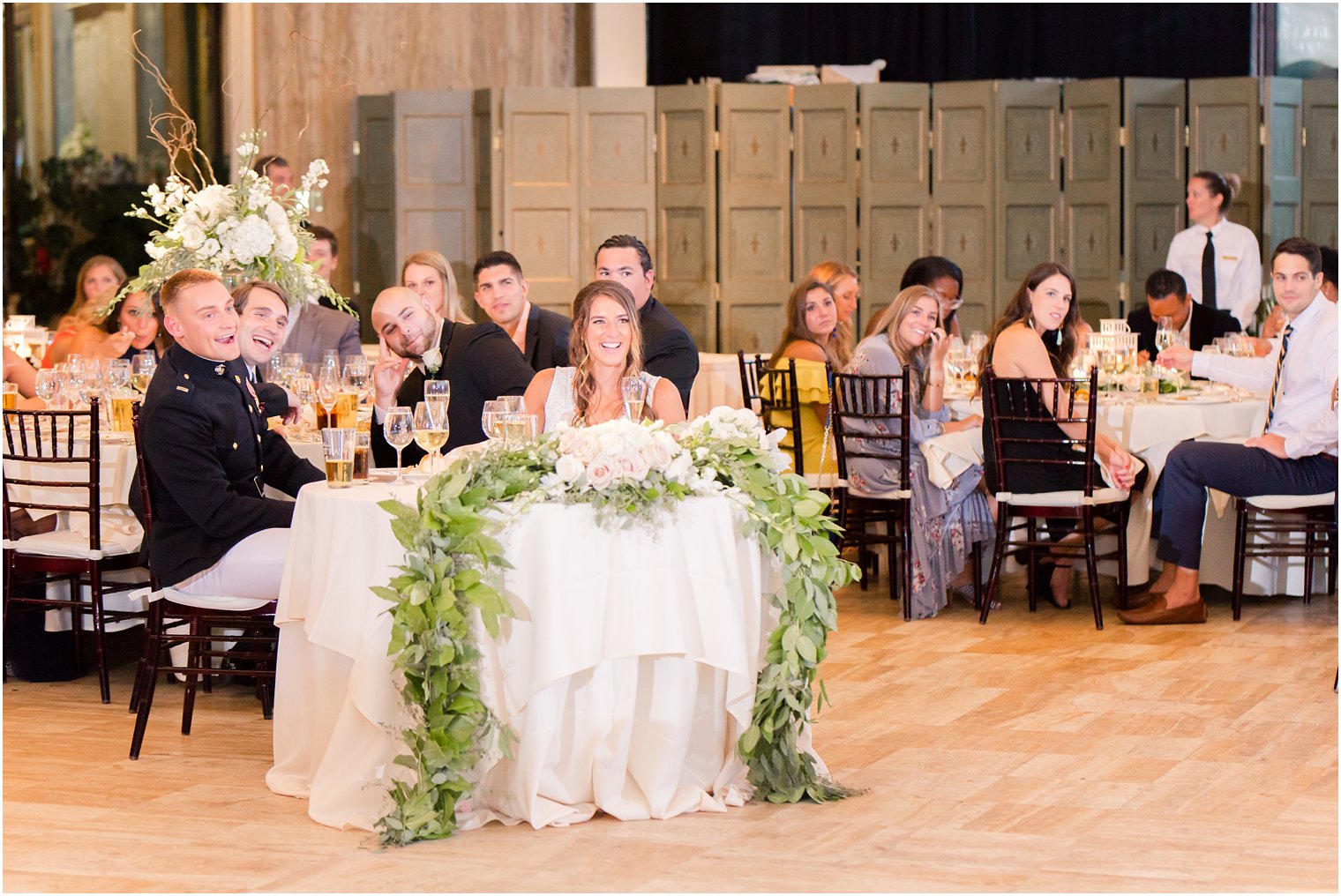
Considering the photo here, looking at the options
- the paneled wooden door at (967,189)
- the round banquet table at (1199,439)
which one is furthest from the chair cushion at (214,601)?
the paneled wooden door at (967,189)

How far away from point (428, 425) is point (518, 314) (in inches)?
93.0

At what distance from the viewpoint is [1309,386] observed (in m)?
6.25

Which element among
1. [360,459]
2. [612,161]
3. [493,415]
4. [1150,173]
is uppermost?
[612,161]

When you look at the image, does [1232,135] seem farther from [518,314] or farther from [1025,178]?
[518,314]

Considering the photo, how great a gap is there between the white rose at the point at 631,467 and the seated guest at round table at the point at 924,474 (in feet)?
9.65

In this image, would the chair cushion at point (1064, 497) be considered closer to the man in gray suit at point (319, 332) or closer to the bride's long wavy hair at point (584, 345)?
the bride's long wavy hair at point (584, 345)

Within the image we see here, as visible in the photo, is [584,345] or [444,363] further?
[444,363]

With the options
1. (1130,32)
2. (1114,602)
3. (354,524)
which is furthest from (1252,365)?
(1130,32)

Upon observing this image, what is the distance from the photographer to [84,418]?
603cm

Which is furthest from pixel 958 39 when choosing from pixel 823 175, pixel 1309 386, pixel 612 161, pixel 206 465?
pixel 206 465

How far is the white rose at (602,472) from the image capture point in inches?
148

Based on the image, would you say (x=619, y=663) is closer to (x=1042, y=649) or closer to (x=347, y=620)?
(x=347, y=620)

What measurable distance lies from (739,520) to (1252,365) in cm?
361

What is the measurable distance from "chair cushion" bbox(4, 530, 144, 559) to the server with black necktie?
6.81 meters
